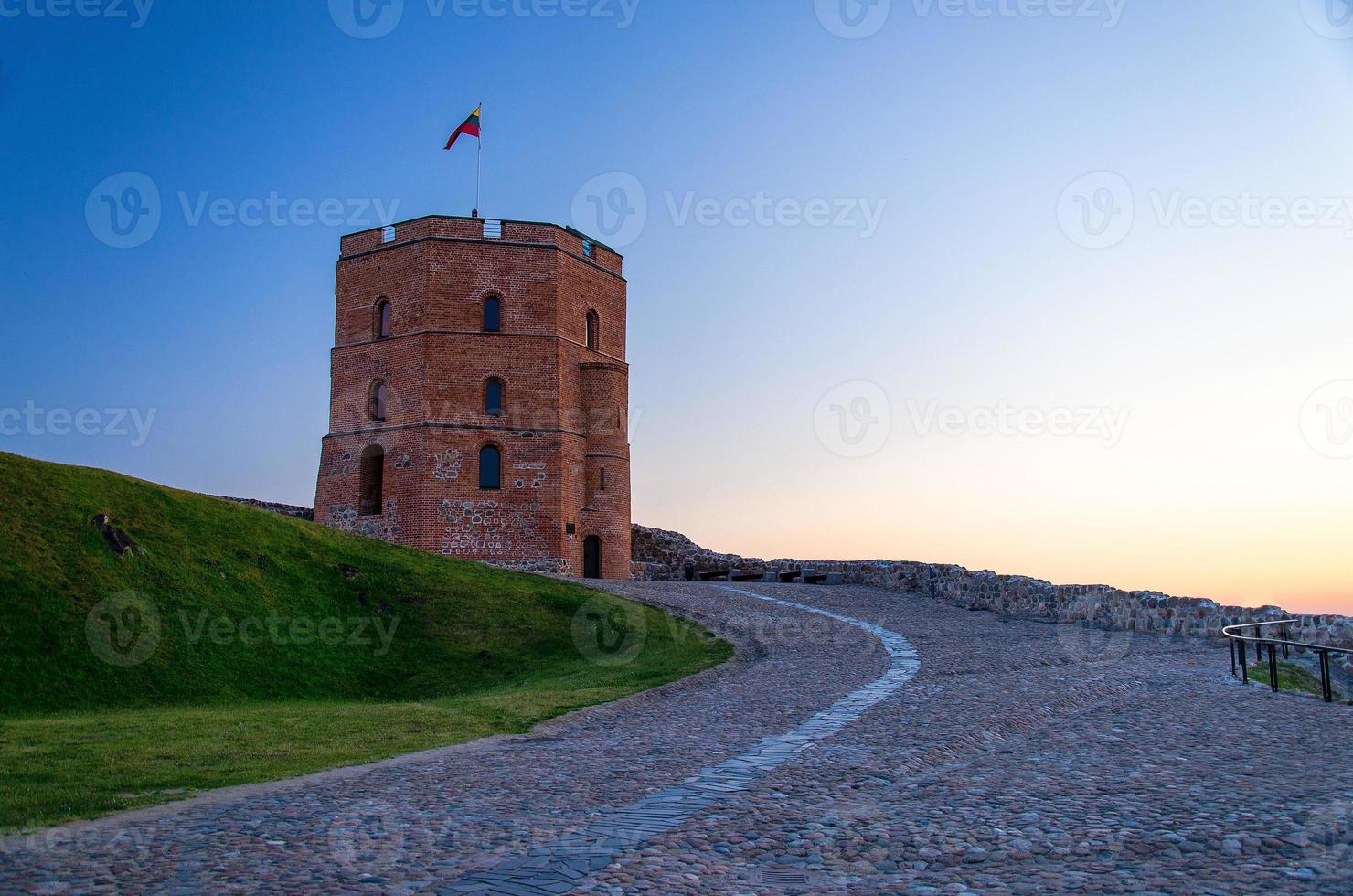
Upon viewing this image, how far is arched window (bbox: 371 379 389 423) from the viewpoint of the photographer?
34.3 meters

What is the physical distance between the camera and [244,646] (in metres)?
16.8

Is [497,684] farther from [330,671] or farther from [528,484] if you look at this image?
[528,484]

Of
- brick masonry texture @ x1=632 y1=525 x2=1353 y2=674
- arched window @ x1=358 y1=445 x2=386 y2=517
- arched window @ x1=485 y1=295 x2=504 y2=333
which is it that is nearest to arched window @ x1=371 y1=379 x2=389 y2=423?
arched window @ x1=358 y1=445 x2=386 y2=517

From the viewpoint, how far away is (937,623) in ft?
69.5

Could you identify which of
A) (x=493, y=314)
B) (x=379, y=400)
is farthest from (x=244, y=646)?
(x=493, y=314)

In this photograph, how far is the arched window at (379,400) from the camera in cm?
3434

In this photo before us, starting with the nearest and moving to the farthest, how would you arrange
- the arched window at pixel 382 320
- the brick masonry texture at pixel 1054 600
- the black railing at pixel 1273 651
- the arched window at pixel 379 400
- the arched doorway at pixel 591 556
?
1. the black railing at pixel 1273 651
2. the brick masonry texture at pixel 1054 600
3. the arched window at pixel 379 400
4. the arched window at pixel 382 320
5. the arched doorway at pixel 591 556

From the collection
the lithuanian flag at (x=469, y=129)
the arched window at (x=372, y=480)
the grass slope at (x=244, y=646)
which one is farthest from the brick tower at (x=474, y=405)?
the grass slope at (x=244, y=646)

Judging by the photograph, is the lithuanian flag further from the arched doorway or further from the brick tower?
the arched doorway

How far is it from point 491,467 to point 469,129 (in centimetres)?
1194

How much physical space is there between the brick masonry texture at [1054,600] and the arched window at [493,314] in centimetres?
1134

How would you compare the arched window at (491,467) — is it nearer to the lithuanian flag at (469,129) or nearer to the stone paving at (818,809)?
the lithuanian flag at (469,129)

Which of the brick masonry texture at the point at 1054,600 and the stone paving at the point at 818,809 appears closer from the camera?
the stone paving at the point at 818,809

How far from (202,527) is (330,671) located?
16.4 feet
